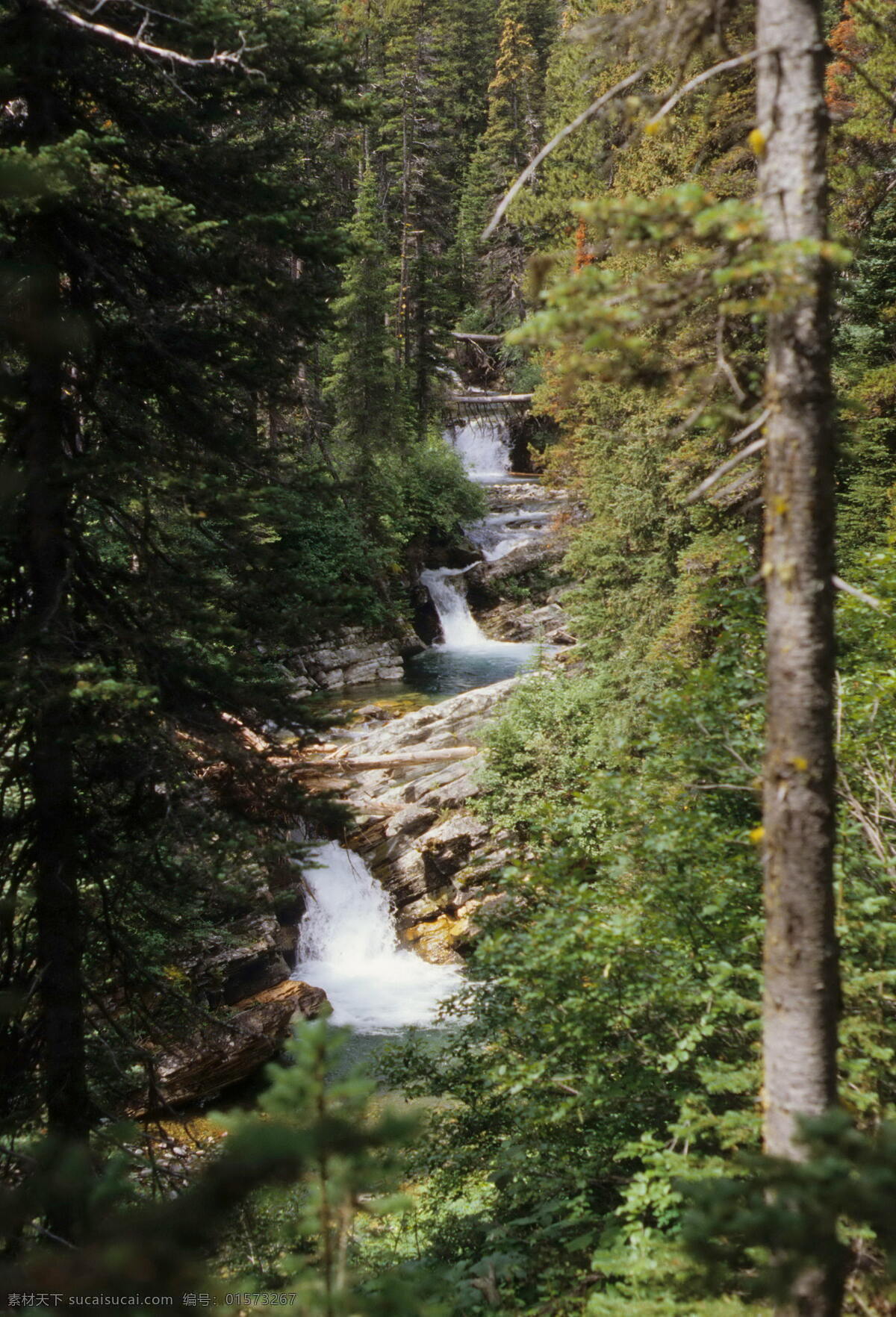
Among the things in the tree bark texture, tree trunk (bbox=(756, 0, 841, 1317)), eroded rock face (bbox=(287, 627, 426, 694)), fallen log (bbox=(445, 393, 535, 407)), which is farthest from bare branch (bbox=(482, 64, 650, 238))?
fallen log (bbox=(445, 393, 535, 407))

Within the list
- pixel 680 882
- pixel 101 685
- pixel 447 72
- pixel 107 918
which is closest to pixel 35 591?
pixel 101 685

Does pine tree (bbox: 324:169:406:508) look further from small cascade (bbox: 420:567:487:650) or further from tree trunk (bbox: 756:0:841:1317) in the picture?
tree trunk (bbox: 756:0:841:1317)

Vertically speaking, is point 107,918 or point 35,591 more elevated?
point 35,591

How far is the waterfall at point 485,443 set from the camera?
40406 millimetres

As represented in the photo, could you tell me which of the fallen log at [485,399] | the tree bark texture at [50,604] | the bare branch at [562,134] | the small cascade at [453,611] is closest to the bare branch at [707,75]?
the bare branch at [562,134]

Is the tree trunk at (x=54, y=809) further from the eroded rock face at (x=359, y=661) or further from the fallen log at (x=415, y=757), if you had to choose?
the eroded rock face at (x=359, y=661)

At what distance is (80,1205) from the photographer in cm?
214

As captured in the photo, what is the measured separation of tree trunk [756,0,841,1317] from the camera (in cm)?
333

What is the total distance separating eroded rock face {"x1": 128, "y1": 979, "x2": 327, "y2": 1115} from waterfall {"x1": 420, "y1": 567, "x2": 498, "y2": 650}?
18708 mm

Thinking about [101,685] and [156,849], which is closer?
[101,685]

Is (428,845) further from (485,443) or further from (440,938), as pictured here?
(485,443)

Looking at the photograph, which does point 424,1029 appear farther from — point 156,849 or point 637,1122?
point 156,849

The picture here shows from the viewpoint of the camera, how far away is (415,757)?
58.6 ft

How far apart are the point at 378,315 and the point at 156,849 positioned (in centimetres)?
2775
